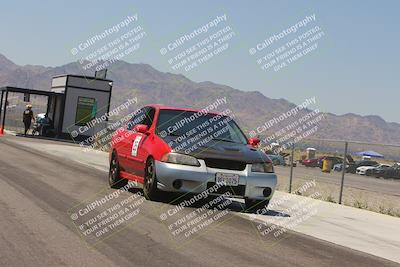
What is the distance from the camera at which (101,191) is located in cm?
1095

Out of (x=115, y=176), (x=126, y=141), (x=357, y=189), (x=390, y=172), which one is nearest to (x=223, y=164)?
(x=126, y=141)

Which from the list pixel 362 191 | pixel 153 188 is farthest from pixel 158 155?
pixel 362 191

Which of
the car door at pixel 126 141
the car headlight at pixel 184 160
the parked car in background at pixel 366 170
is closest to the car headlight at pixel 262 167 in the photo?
the car headlight at pixel 184 160

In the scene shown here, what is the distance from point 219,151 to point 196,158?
1.37ft

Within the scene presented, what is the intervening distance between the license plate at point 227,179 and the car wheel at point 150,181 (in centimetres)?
99

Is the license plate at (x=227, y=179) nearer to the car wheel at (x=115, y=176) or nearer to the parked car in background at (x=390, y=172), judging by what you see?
the car wheel at (x=115, y=176)

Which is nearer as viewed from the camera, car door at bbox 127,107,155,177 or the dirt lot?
car door at bbox 127,107,155,177

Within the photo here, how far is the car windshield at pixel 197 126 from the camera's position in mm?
10328

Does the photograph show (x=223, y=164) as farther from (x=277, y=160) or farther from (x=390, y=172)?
(x=277, y=160)

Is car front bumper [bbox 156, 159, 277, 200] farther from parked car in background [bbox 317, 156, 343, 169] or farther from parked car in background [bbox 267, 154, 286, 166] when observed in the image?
parked car in background [bbox 267, 154, 286, 166]

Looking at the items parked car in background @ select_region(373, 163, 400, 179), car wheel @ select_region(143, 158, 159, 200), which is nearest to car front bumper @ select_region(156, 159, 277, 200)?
car wheel @ select_region(143, 158, 159, 200)

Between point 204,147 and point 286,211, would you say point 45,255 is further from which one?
point 286,211

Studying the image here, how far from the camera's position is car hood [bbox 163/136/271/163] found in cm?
950

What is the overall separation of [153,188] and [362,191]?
21.0 feet
